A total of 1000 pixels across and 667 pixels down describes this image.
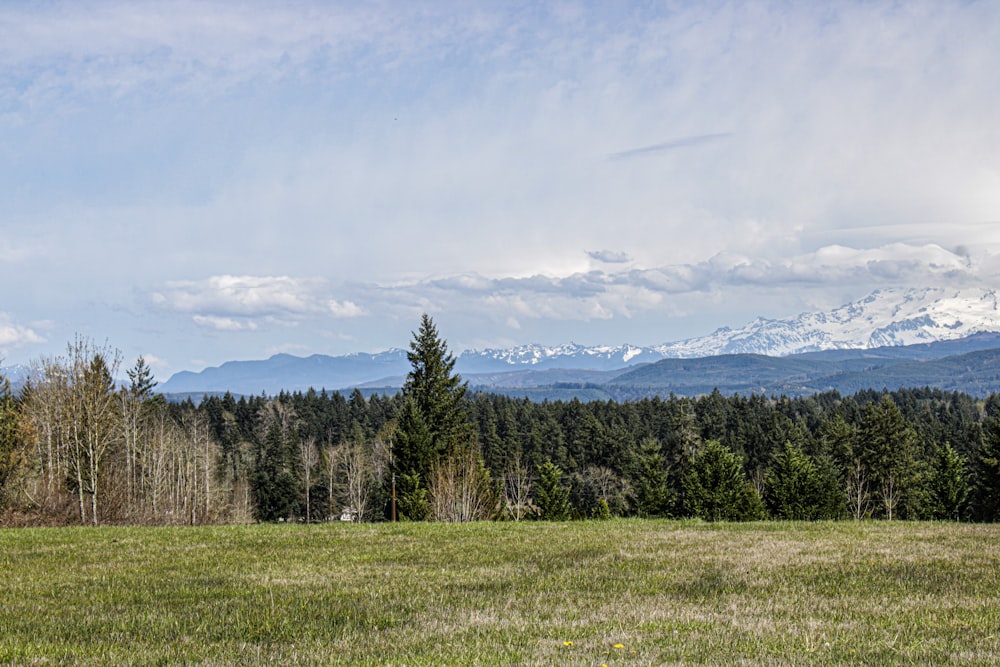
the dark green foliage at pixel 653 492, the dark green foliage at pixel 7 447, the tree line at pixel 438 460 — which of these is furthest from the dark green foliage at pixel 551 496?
the dark green foliage at pixel 7 447

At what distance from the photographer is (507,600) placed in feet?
45.3

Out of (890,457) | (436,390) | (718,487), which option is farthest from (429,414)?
(890,457)

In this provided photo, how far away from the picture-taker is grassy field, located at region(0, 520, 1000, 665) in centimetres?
993

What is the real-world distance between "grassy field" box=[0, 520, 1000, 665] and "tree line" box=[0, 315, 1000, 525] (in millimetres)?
19941

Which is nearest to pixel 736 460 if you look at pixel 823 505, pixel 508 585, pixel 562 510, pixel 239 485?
pixel 823 505

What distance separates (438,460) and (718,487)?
1873cm

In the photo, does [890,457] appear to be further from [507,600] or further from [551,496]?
[507,600]

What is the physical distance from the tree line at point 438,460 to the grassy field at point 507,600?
1994cm

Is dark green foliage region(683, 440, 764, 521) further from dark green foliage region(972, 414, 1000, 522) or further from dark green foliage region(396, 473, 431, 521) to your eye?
dark green foliage region(972, 414, 1000, 522)

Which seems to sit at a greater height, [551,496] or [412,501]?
[412,501]

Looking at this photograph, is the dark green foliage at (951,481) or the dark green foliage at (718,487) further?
the dark green foliage at (951,481)

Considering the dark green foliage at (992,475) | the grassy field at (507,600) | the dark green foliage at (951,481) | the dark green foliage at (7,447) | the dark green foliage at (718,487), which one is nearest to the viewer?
the grassy field at (507,600)

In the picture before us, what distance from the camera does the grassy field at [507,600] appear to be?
9930mm

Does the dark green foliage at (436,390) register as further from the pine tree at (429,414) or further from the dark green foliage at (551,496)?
the dark green foliage at (551,496)
